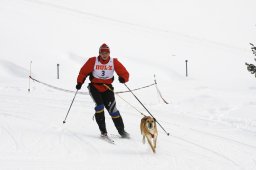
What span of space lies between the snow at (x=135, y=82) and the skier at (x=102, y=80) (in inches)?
15.7

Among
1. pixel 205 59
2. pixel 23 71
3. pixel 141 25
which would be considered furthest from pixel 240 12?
pixel 23 71

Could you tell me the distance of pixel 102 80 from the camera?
922cm

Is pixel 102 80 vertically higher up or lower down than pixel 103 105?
higher up

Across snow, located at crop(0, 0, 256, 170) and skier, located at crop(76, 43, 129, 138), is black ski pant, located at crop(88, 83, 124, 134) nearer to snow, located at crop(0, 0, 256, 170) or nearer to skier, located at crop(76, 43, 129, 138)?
skier, located at crop(76, 43, 129, 138)

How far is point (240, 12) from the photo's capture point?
53.7 m

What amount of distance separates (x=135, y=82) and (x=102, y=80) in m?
12.9

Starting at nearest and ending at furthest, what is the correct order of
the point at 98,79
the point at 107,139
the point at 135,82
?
the point at 107,139, the point at 98,79, the point at 135,82

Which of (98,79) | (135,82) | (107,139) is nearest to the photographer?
(107,139)

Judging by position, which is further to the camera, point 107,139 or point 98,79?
point 98,79

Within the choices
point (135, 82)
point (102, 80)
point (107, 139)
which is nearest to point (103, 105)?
point (102, 80)

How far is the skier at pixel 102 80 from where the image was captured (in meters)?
9.12

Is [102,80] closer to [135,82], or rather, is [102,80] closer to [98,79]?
[98,79]

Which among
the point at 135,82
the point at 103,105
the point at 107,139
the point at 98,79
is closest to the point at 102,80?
the point at 98,79

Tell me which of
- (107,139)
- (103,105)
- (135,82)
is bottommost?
(107,139)
